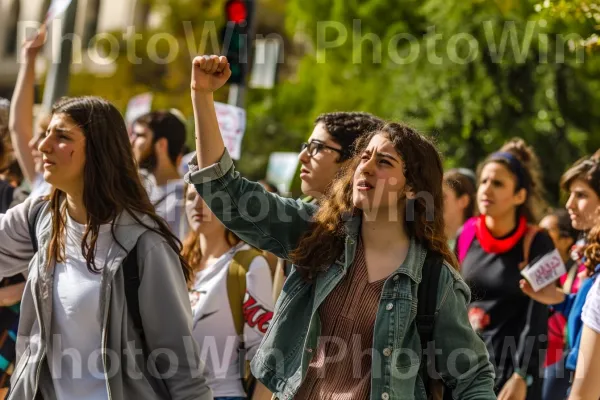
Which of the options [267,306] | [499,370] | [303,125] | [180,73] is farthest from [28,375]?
[180,73]

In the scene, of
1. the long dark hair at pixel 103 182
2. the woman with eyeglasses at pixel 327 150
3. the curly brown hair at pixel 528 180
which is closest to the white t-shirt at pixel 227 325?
the woman with eyeglasses at pixel 327 150

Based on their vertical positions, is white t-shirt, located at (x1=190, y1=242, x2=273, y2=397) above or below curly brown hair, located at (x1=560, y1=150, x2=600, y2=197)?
below

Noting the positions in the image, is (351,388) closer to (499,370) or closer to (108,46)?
(499,370)

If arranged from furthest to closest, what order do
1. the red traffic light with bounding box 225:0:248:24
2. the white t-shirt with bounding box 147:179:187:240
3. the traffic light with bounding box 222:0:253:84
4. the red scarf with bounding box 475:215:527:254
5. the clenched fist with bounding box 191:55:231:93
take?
the red traffic light with bounding box 225:0:248:24, the traffic light with bounding box 222:0:253:84, the white t-shirt with bounding box 147:179:187:240, the red scarf with bounding box 475:215:527:254, the clenched fist with bounding box 191:55:231:93

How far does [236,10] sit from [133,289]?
7.04 m

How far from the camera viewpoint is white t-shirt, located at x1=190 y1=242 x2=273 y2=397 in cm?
507

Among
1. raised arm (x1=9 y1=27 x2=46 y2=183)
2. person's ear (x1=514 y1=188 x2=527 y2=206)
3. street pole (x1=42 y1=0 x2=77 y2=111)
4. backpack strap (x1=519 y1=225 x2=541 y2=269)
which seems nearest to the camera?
raised arm (x1=9 y1=27 x2=46 y2=183)

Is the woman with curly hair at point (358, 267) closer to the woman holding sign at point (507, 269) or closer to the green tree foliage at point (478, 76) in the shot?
the woman holding sign at point (507, 269)

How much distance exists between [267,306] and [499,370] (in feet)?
5.45

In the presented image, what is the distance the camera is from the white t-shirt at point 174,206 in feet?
21.0

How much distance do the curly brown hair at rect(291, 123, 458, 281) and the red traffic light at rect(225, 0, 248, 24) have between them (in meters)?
6.74

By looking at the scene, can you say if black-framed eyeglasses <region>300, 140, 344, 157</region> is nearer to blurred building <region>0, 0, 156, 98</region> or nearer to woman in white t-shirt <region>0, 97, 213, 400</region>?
woman in white t-shirt <region>0, 97, 213, 400</region>

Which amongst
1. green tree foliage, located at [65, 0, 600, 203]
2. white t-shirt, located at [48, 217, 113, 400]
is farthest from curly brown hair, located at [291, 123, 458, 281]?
green tree foliage, located at [65, 0, 600, 203]

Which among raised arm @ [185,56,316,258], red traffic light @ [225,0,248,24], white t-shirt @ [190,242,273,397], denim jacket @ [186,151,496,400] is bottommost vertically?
white t-shirt @ [190,242,273,397]
